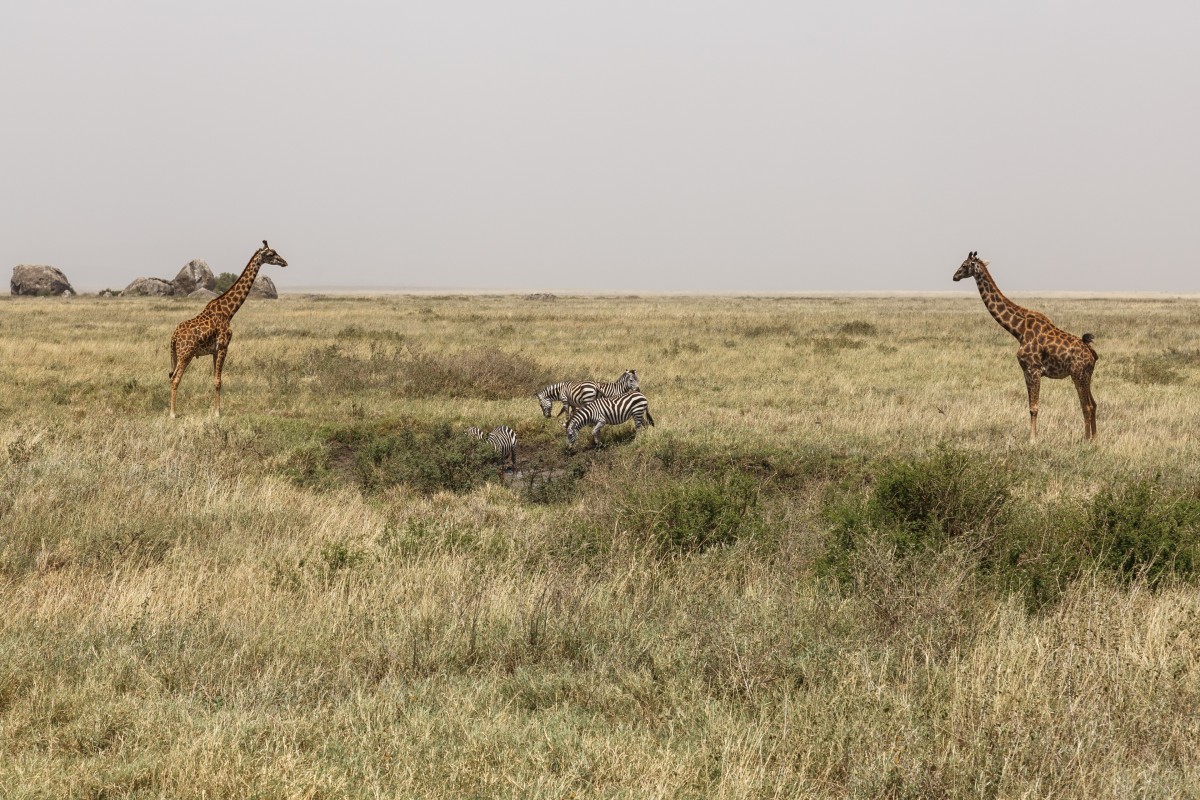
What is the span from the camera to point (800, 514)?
9430mm

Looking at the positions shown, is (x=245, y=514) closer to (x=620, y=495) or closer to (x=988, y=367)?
(x=620, y=495)

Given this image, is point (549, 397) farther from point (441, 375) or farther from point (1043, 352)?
point (1043, 352)

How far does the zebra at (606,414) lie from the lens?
579 inches

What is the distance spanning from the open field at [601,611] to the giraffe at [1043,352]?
62 cm

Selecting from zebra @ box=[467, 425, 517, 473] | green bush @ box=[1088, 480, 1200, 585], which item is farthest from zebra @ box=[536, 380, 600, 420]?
green bush @ box=[1088, 480, 1200, 585]

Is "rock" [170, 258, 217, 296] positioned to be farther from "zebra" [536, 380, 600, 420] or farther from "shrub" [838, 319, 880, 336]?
"zebra" [536, 380, 600, 420]

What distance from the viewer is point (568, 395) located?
53.8 feet

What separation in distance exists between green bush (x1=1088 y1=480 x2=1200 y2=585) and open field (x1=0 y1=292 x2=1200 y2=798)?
32 mm

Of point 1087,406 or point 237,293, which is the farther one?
point 237,293

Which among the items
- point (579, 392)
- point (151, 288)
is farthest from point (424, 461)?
point (151, 288)

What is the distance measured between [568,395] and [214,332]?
23.3 feet

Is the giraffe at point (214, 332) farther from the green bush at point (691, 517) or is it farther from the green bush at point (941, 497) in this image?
the green bush at point (941, 497)

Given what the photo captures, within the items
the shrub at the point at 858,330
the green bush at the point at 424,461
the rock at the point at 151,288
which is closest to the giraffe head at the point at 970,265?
the green bush at the point at 424,461

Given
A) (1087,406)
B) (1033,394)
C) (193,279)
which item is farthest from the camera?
(193,279)
